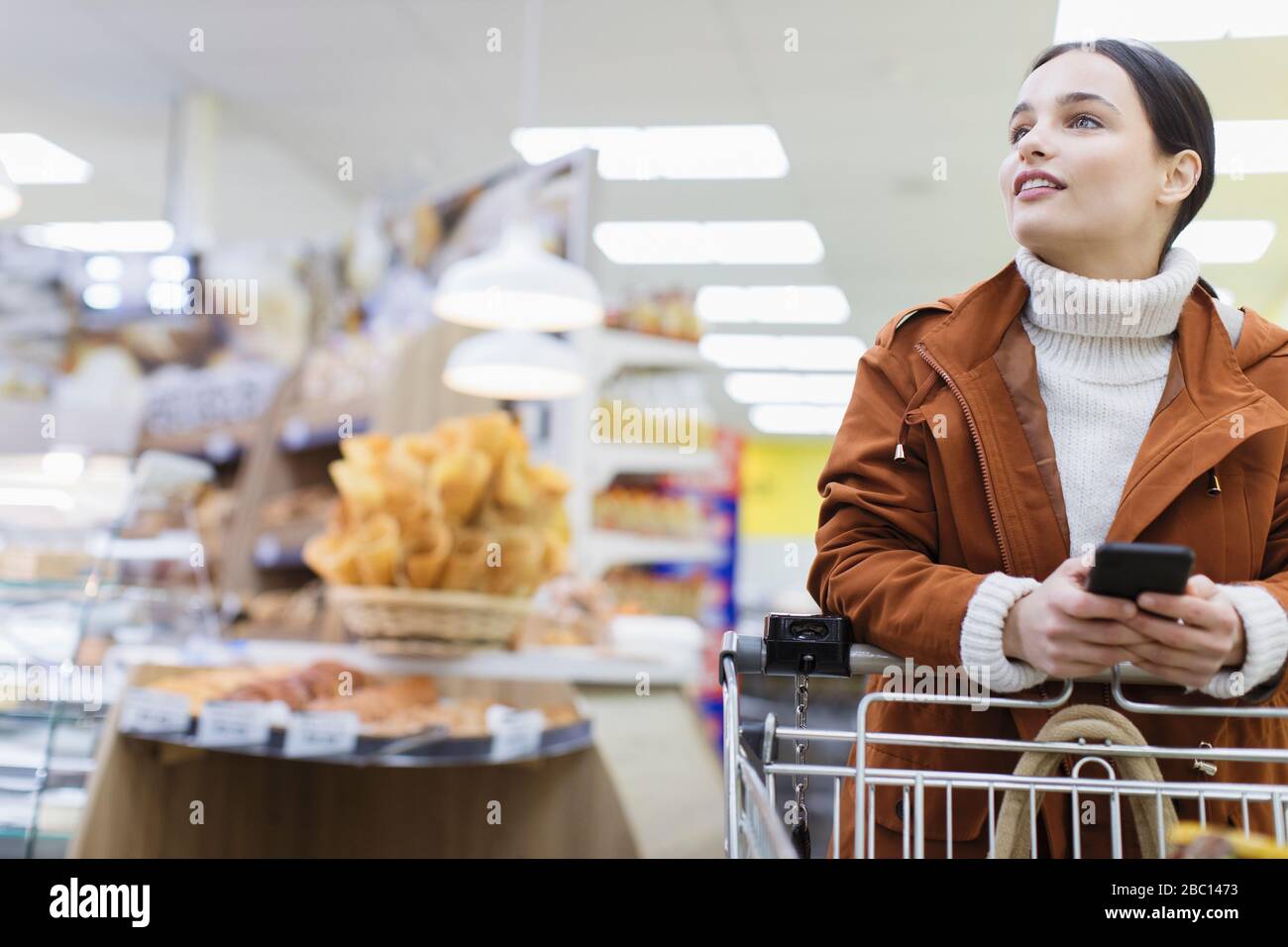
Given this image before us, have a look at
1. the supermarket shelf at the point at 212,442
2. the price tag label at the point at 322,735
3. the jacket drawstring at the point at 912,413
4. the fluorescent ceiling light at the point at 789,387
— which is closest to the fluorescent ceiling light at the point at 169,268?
the supermarket shelf at the point at 212,442

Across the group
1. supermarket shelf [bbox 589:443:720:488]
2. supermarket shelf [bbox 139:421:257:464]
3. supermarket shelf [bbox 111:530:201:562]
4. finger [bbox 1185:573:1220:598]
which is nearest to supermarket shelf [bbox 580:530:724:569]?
supermarket shelf [bbox 589:443:720:488]

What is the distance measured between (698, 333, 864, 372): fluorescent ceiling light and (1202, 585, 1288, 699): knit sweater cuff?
9.01m

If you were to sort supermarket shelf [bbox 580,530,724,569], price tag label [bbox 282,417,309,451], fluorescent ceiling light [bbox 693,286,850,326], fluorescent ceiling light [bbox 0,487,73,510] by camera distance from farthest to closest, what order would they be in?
fluorescent ceiling light [bbox 693,286,850,326], supermarket shelf [bbox 580,530,724,569], price tag label [bbox 282,417,309,451], fluorescent ceiling light [bbox 0,487,73,510]

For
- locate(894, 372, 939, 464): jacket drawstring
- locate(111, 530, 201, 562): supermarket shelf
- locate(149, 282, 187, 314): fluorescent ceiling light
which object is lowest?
locate(111, 530, 201, 562): supermarket shelf

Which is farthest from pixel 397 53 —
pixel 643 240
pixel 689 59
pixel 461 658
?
pixel 461 658

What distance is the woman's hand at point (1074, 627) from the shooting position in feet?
3.34

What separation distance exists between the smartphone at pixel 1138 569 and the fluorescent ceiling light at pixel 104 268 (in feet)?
20.8

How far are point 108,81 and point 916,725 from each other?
6.24 meters

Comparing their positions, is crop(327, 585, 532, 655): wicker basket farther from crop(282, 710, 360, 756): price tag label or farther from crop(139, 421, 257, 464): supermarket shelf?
crop(139, 421, 257, 464): supermarket shelf

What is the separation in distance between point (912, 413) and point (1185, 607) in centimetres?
36

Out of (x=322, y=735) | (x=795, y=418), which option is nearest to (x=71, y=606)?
(x=322, y=735)

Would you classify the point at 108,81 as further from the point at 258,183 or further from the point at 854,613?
the point at 854,613

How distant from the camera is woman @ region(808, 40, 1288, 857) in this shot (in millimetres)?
1202

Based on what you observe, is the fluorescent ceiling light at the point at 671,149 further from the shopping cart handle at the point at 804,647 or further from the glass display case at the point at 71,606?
the shopping cart handle at the point at 804,647
